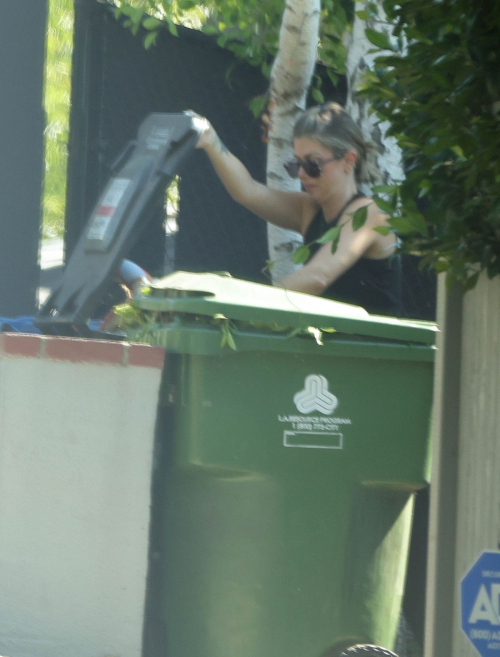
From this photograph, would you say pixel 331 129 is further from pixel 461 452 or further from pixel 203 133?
pixel 461 452

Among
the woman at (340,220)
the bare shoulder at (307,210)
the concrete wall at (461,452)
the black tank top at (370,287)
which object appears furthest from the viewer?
the bare shoulder at (307,210)

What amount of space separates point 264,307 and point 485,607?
4.12ft

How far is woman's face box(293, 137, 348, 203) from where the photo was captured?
3721mm

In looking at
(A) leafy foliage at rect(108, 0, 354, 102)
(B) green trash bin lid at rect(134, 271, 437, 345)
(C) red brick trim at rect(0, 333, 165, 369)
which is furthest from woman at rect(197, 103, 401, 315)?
(A) leafy foliage at rect(108, 0, 354, 102)

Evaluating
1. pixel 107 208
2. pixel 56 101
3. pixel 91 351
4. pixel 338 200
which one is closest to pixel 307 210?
pixel 338 200

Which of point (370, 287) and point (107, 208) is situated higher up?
point (107, 208)

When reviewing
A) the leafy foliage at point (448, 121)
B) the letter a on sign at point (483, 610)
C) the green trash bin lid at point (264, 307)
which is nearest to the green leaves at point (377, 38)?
the leafy foliage at point (448, 121)

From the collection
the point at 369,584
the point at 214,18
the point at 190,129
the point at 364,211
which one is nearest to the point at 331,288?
the point at 190,129

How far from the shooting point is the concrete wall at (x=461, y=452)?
2254mm

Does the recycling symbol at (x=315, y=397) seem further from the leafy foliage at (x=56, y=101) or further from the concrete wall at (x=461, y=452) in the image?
the leafy foliage at (x=56, y=101)

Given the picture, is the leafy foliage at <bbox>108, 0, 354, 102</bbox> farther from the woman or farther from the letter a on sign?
the letter a on sign

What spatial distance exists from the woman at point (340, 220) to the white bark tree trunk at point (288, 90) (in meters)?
0.63

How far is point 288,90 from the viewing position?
4.44m

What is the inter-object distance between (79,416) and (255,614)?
2.60 ft
